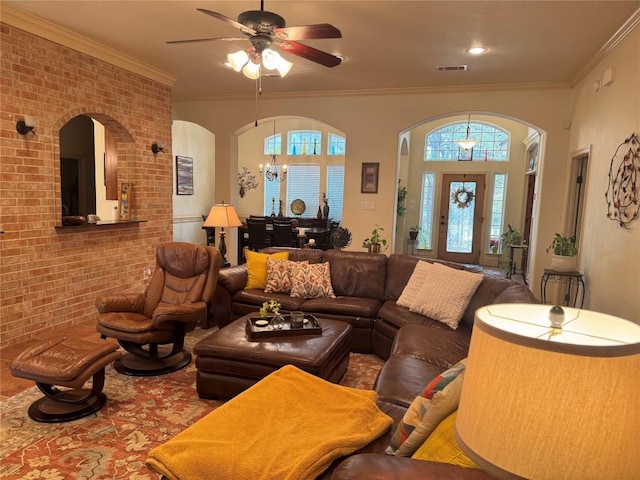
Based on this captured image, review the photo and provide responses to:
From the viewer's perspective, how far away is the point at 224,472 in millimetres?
1386

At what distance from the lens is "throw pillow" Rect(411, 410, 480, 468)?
1191mm

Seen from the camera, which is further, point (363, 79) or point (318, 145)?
point (318, 145)

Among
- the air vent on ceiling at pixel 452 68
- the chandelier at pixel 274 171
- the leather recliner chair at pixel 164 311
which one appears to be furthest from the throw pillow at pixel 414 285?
the chandelier at pixel 274 171

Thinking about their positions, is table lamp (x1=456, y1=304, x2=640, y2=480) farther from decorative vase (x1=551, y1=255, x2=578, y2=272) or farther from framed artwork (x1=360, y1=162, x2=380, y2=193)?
framed artwork (x1=360, y1=162, x2=380, y2=193)

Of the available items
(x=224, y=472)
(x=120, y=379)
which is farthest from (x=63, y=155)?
(x=224, y=472)

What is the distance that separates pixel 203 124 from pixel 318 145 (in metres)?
3.86

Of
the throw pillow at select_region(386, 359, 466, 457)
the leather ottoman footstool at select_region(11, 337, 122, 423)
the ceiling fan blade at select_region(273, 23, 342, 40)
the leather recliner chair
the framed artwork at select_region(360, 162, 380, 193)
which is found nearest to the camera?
the throw pillow at select_region(386, 359, 466, 457)

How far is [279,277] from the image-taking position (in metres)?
4.08

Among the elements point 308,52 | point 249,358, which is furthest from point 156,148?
point 249,358

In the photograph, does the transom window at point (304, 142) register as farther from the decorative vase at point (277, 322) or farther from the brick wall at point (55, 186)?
the decorative vase at point (277, 322)

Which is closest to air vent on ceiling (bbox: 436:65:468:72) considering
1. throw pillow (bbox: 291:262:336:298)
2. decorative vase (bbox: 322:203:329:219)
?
throw pillow (bbox: 291:262:336:298)

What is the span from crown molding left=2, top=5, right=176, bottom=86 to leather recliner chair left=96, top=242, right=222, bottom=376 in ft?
7.53

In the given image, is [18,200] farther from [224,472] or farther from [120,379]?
[224,472]

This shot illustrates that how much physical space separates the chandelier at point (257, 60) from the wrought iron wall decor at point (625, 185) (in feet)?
9.18
